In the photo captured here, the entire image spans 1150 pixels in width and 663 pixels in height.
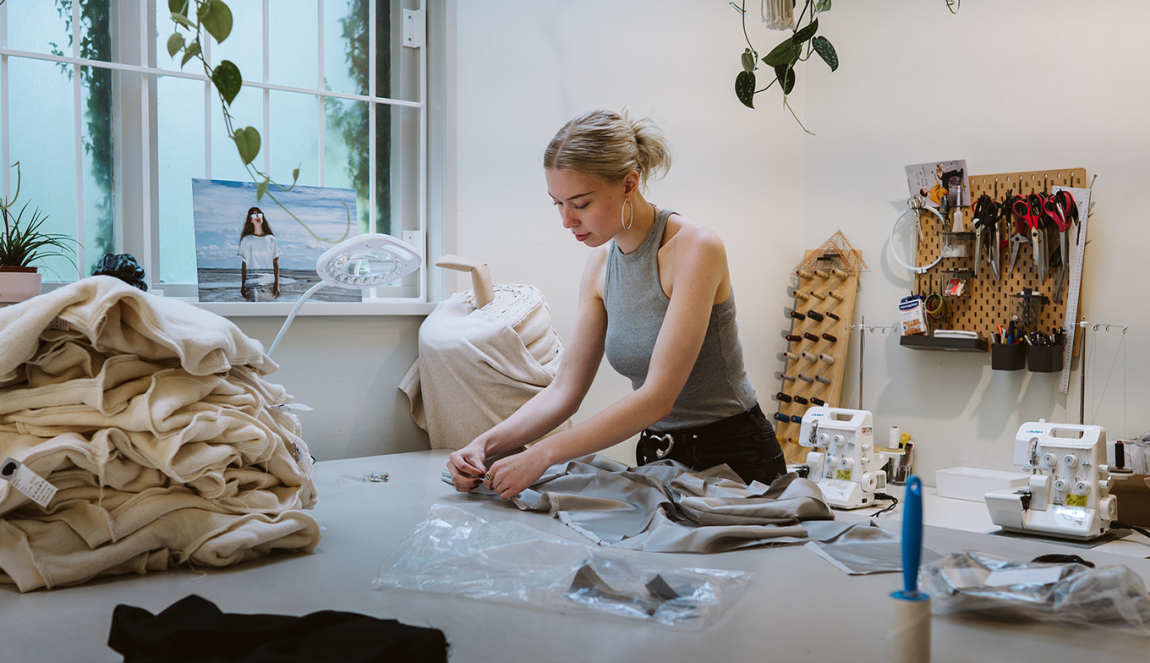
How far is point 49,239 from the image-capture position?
198 centimetres

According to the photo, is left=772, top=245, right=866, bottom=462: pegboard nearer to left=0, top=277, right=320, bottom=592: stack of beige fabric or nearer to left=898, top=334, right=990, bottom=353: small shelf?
left=898, top=334, right=990, bottom=353: small shelf

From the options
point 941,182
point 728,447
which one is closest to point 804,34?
point 728,447

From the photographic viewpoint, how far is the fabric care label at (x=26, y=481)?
37.5 inches

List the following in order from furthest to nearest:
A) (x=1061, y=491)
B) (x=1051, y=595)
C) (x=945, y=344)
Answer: (x=945, y=344) → (x=1061, y=491) → (x=1051, y=595)

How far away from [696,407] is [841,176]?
259 centimetres

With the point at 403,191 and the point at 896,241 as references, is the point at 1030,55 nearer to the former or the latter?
the point at 896,241

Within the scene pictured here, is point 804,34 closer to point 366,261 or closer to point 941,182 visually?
point 366,261

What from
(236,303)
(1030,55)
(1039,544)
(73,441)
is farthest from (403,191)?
(1030,55)

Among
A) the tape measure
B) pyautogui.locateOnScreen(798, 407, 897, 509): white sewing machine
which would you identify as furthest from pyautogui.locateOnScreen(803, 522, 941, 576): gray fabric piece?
the tape measure

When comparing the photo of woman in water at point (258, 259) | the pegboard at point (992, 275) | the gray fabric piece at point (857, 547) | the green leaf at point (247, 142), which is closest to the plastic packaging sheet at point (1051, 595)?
the gray fabric piece at point (857, 547)

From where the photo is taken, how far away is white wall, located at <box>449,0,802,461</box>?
2.66 metres

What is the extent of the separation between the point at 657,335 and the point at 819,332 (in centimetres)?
242

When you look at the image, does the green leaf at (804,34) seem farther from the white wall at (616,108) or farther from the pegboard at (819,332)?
the pegboard at (819,332)

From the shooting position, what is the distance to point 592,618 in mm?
877
